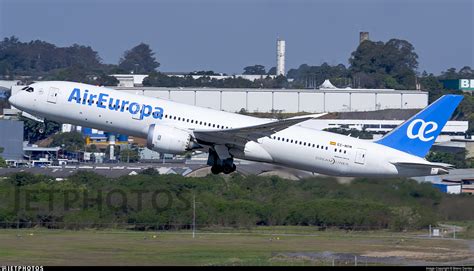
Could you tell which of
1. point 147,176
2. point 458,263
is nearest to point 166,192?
point 147,176

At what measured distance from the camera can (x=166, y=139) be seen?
4700 centimetres

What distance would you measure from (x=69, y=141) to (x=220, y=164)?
6223cm

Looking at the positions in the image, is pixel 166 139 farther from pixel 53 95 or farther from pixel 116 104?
pixel 53 95

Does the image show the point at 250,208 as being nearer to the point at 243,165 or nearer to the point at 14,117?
the point at 243,165

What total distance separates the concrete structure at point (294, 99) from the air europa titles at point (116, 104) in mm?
78971

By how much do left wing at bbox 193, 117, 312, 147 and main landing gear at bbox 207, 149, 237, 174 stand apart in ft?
2.63

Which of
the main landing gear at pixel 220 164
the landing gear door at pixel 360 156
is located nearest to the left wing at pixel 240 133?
the main landing gear at pixel 220 164

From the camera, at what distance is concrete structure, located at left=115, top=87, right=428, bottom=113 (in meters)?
131

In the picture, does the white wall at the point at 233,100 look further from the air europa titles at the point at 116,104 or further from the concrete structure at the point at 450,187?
the air europa titles at the point at 116,104

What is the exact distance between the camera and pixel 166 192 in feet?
191

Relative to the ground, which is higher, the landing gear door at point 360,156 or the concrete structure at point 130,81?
the concrete structure at point 130,81

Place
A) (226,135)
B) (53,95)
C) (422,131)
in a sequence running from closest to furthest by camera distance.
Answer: (226,135)
(53,95)
(422,131)

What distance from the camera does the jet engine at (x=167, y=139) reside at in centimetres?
4700

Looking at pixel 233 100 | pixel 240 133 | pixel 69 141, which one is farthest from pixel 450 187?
pixel 233 100
